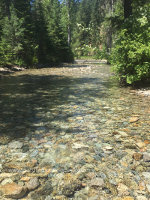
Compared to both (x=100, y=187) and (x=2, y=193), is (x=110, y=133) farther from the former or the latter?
(x=2, y=193)

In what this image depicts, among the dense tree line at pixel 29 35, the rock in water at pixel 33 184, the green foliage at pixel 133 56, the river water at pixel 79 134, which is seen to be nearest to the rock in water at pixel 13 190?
the rock in water at pixel 33 184

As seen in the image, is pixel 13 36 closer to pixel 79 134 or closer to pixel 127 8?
pixel 127 8

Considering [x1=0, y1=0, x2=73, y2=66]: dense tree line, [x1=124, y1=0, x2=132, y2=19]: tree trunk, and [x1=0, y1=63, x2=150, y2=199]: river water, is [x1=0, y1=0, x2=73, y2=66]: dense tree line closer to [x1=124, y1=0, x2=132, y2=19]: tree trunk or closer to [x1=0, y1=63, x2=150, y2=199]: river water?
[x1=124, y1=0, x2=132, y2=19]: tree trunk

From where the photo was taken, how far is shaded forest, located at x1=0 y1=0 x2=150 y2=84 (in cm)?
950

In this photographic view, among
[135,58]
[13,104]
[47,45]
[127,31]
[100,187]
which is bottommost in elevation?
[100,187]

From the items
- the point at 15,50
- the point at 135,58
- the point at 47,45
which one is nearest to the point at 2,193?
the point at 135,58

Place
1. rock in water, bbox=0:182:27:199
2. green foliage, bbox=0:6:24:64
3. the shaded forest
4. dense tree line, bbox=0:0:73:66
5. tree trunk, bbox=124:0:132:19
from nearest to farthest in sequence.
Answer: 1. rock in water, bbox=0:182:27:199
2. the shaded forest
3. tree trunk, bbox=124:0:132:19
4. green foliage, bbox=0:6:24:64
5. dense tree line, bbox=0:0:73:66

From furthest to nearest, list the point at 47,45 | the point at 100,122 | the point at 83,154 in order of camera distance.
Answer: the point at 47,45 < the point at 100,122 < the point at 83,154

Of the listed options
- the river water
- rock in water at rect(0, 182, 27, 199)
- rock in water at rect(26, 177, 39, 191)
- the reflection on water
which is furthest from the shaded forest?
rock in water at rect(0, 182, 27, 199)

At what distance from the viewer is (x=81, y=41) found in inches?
317

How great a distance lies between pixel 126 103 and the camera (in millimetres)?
7059

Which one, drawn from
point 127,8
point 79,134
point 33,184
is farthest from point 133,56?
point 33,184

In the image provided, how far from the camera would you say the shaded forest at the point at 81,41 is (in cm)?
950

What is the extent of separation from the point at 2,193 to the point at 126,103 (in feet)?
18.5
